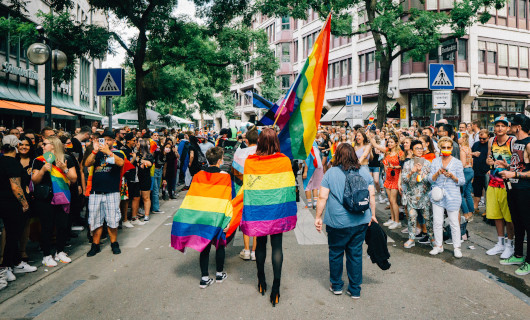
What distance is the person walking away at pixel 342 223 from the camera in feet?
16.3

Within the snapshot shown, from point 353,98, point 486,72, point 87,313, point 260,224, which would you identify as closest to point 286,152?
point 260,224

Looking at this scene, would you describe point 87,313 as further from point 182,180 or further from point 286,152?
point 182,180

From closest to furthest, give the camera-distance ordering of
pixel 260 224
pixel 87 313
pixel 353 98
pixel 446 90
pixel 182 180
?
1. pixel 87 313
2. pixel 260 224
3. pixel 446 90
4. pixel 182 180
5. pixel 353 98

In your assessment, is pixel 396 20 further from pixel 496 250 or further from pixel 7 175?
pixel 7 175

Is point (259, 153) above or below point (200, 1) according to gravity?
below

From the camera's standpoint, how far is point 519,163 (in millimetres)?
5887

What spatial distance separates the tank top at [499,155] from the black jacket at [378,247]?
8.10ft

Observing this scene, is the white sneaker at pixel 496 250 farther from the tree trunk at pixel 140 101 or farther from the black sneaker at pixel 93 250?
the tree trunk at pixel 140 101

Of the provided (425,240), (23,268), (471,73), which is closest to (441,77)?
(425,240)

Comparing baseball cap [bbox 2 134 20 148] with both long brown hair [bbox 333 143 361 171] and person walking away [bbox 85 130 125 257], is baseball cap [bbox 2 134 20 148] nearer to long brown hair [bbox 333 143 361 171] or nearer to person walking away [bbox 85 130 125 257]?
person walking away [bbox 85 130 125 257]

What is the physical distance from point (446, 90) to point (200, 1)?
1087 centimetres

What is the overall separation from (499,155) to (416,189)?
4.48 ft

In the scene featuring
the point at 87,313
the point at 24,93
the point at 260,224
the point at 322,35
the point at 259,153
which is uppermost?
the point at 24,93

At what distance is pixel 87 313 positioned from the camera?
15.1ft
